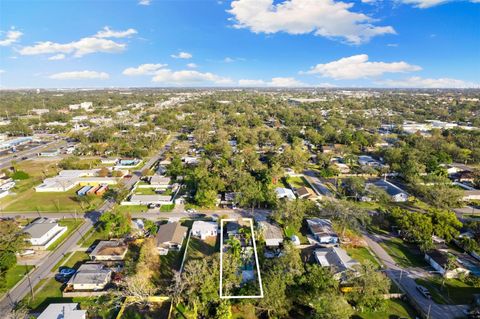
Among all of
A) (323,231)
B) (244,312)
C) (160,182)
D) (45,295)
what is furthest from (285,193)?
(45,295)

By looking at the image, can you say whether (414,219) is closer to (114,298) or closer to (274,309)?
(274,309)

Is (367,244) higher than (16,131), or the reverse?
(16,131)

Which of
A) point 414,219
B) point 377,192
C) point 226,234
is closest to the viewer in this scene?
point 414,219

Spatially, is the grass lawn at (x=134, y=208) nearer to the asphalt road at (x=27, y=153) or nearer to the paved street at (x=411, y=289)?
the paved street at (x=411, y=289)

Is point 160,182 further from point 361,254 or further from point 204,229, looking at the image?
point 361,254

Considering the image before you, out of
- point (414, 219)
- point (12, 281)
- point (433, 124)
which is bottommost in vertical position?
point (12, 281)

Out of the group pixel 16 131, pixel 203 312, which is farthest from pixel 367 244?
pixel 16 131

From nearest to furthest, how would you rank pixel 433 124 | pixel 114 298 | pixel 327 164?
pixel 114 298 < pixel 327 164 < pixel 433 124
